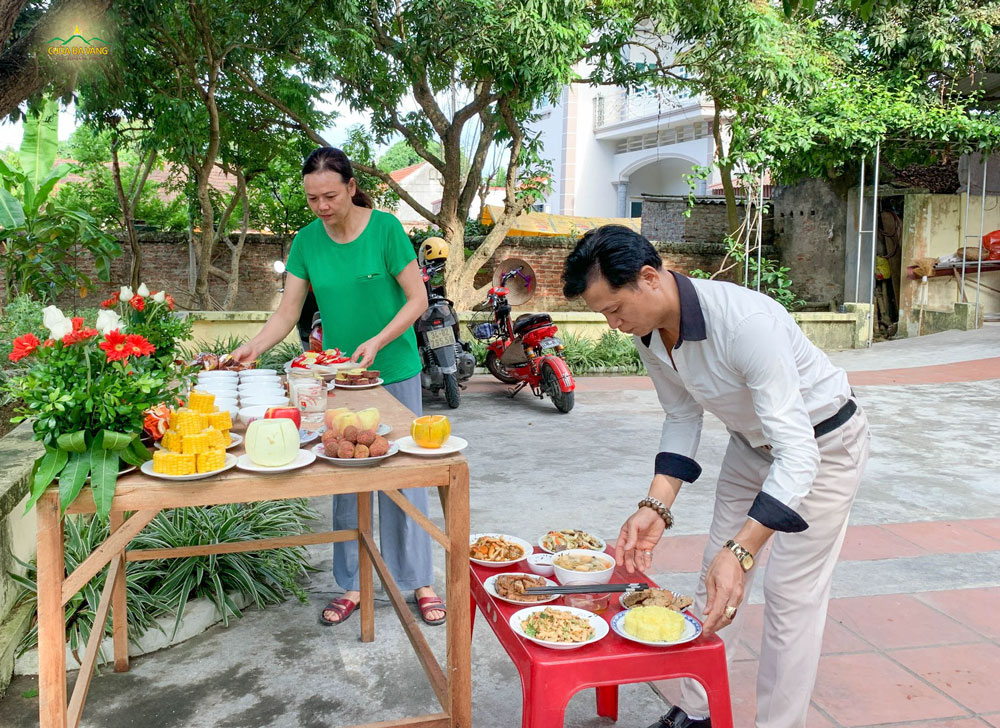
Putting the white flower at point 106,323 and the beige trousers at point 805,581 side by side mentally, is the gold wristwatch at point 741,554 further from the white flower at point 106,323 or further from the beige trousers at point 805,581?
the white flower at point 106,323

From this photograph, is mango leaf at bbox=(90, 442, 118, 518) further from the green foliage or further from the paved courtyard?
the green foliage

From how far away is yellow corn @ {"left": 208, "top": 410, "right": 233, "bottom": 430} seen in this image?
7.41 feet

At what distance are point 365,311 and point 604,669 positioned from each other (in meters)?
1.90

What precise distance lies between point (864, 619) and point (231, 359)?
2.72 m

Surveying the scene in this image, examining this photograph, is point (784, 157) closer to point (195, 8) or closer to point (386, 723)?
point (195, 8)

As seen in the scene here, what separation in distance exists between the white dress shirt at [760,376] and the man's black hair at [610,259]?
0.18 meters

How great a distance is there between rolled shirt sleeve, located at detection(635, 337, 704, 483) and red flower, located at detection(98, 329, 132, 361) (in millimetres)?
1359

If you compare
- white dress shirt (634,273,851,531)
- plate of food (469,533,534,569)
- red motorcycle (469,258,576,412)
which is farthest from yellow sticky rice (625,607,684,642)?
red motorcycle (469,258,576,412)

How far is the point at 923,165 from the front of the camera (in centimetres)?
1467

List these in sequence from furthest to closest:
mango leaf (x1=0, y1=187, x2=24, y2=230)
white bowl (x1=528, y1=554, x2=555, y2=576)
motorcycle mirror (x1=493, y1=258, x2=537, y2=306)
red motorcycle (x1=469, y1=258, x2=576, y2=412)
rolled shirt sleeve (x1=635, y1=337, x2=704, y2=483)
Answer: motorcycle mirror (x1=493, y1=258, x2=537, y2=306) → red motorcycle (x1=469, y1=258, x2=576, y2=412) → mango leaf (x1=0, y1=187, x2=24, y2=230) → white bowl (x1=528, y1=554, x2=555, y2=576) → rolled shirt sleeve (x1=635, y1=337, x2=704, y2=483)

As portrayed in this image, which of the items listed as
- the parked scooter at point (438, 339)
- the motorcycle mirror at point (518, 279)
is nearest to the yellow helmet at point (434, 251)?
the parked scooter at point (438, 339)

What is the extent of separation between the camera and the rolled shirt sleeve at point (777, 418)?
6.28 ft

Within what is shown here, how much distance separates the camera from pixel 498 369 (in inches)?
352

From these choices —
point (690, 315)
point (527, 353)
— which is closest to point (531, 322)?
point (527, 353)
